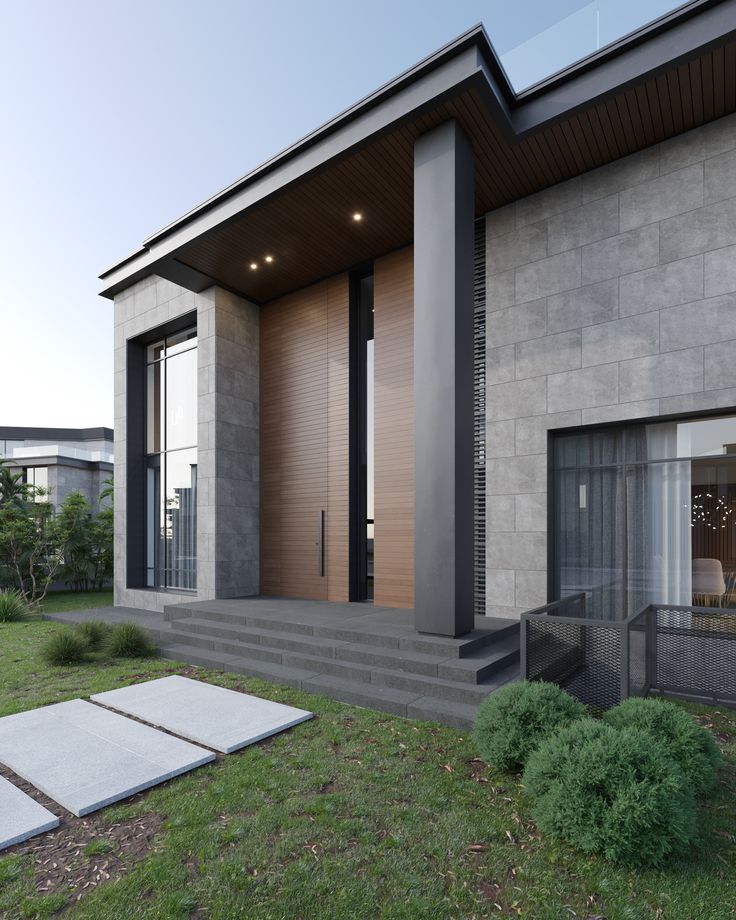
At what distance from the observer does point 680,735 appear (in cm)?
331

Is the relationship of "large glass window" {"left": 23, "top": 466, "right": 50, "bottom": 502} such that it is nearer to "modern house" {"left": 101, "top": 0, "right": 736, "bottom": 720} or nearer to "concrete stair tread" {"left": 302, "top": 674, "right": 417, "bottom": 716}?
"modern house" {"left": 101, "top": 0, "right": 736, "bottom": 720}

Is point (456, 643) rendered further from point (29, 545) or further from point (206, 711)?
point (29, 545)

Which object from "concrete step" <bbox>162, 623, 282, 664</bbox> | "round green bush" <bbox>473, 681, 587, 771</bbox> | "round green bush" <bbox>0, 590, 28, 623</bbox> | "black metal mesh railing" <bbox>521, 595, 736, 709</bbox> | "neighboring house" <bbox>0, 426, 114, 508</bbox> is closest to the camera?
"round green bush" <bbox>473, 681, 587, 771</bbox>

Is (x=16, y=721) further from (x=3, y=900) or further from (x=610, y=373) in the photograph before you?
(x=610, y=373)

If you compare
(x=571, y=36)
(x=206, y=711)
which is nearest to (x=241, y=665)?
(x=206, y=711)

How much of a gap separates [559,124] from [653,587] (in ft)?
17.3

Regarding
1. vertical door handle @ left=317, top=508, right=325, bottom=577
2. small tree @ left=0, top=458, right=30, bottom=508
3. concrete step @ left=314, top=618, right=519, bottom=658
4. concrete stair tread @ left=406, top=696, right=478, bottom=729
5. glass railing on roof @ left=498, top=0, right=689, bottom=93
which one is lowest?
concrete stair tread @ left=406, top=696, right=478, bottom=729

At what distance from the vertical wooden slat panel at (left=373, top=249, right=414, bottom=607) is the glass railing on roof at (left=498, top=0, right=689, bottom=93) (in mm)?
2916

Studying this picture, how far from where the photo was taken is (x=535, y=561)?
22.4ft

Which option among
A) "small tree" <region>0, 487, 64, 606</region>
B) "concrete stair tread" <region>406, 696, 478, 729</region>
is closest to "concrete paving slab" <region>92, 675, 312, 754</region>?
"concrete stair tread" <region>406, 696, 478, 729</region>

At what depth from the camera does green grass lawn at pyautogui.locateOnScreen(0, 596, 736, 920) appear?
2.41 meters

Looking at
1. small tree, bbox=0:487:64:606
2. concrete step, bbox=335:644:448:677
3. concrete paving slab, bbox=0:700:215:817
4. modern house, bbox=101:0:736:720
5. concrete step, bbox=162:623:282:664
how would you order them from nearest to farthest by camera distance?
1. concrete paving slab, bbox=0:700:215:817
2. concrete step, bbox=335:644:448:677
3. modern house, bbox=101:0:736:720
4. concrete step, bbox=162:623:282:664
5. small tree, bbox=0:487:64:606

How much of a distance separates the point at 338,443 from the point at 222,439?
2.14m

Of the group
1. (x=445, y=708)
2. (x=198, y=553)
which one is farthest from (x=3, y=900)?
(x=198, y=553)
